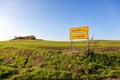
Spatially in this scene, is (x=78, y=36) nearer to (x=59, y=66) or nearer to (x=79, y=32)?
(x=79, y=32)

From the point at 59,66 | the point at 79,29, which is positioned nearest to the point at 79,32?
the point at 79,29

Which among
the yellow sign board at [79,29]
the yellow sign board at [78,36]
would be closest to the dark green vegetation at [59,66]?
the yellow sign board at [78,36]

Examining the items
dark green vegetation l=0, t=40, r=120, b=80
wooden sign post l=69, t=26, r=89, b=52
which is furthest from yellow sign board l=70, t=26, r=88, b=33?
dark green vegetation l=0, t=40, r=120, b=80

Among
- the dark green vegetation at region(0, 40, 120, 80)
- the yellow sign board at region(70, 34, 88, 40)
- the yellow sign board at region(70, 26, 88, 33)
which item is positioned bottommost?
the dark green vegetation at region(0, 40, 120, 80)

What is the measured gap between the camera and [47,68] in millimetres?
19562

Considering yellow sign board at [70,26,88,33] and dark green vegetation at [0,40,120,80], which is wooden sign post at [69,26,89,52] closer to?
yellow sign board at [70,26,88,33]

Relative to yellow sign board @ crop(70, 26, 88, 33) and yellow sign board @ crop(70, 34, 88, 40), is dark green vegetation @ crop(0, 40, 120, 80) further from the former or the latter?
yellow sign board @ crop(70, 26, 88, 33)

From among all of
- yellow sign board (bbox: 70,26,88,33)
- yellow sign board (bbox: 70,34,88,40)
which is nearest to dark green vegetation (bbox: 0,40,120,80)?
yellow sign board (bbox: 70,34,88,40)

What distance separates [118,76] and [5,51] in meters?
12.8

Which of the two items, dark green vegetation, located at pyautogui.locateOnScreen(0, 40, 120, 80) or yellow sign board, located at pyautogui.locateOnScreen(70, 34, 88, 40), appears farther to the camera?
yellow sign board, located at pyautogui.locateOnScreen(70, 34, 88, 40)

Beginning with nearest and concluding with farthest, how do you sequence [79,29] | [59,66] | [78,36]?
[59,66], [79,29], [78,36]

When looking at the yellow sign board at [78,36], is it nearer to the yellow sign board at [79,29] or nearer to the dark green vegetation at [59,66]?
the yellow sign board at [79,29]

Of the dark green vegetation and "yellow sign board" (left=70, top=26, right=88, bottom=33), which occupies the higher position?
"yellow sign board" (left=70, top=26, right=88, bottom=33)

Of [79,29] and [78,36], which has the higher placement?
[79,29]
